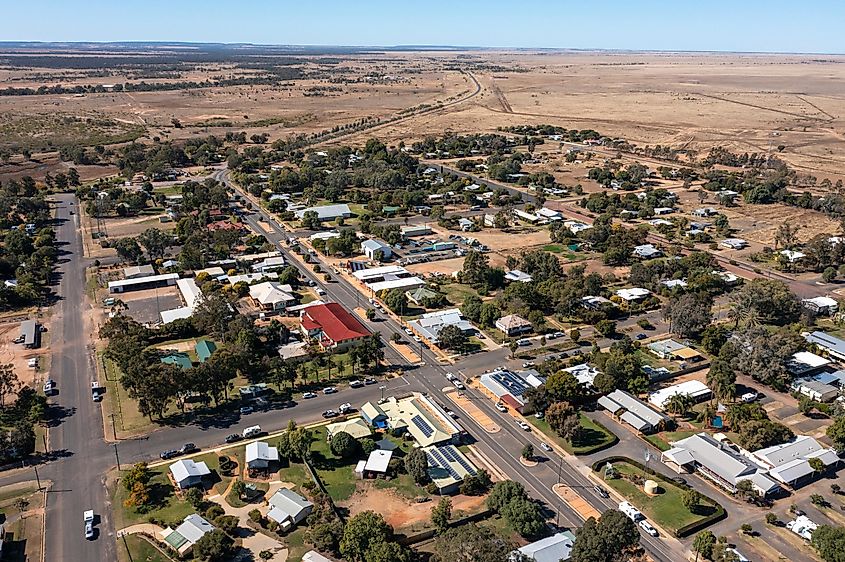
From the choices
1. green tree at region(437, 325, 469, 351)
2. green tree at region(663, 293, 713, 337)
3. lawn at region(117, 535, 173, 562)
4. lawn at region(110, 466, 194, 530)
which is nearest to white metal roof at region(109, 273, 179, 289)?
green tree at region(437, 325, 469, 351)

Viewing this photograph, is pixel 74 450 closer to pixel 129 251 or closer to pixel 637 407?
pixel 129 251

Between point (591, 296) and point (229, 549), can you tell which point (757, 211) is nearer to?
point (591, 296)

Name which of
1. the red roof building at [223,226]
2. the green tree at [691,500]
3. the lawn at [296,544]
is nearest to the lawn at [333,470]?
the lawn at [296,544]

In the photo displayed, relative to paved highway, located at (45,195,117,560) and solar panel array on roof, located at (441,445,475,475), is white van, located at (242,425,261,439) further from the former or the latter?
solar panel array on roof, located at (441,445,475,475)

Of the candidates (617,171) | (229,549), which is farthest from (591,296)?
(617,171)

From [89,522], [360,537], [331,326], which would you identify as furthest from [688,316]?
[89,522]

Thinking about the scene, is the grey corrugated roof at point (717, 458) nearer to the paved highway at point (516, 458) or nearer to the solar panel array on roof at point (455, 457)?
the paved highway at point (516, 458)

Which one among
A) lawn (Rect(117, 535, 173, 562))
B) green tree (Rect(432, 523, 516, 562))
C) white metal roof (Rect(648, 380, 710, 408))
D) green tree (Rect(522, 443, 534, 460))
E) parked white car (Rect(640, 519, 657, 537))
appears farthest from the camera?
white metal roof (Rect(648, 380, 710, 408))
